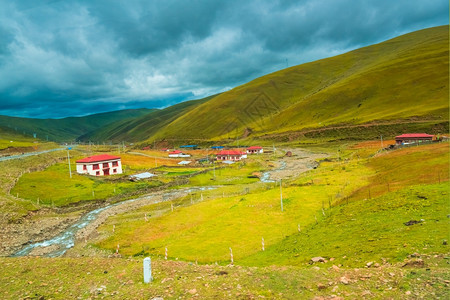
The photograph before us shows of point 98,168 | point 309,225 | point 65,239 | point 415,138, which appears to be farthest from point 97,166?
point 415,138

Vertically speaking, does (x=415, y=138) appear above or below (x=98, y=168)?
above

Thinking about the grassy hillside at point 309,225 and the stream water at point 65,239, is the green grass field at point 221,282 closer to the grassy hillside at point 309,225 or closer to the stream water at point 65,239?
the grassy hillside at point 309,225

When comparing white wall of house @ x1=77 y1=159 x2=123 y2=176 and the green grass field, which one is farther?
white wall of house @ x1=77 y1=159 x2=123 y2=176

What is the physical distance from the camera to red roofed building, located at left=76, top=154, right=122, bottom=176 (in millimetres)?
91875

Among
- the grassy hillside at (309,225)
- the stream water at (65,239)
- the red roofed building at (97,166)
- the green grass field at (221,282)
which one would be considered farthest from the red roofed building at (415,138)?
the green grass field at (221,282)

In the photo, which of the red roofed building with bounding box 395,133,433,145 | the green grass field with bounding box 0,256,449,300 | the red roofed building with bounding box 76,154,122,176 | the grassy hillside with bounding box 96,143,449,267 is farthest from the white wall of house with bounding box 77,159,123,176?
the red roofed building with bounding box 395,133,433,145

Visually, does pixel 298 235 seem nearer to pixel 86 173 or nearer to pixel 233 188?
pixel 233 188

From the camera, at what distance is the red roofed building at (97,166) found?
91.9m

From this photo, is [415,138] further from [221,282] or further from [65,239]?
[221,282]

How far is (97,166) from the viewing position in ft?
306

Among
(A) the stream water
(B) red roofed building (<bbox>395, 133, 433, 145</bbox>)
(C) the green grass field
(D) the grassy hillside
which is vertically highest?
(B) red roofed building (<bbox>395, 133, 433, 145</bbox>)

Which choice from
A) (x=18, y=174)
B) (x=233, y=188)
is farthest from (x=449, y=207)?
(x=18, y=174)

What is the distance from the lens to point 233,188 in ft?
243

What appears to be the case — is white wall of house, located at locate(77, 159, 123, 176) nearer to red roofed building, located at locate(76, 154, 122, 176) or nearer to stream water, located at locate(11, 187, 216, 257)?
red roofed building, located at locate(76, 154, 122, 176)
